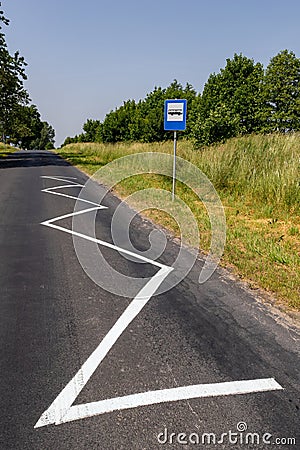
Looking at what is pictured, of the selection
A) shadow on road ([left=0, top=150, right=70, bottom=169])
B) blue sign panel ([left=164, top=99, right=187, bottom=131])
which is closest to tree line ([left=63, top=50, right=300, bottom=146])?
shadow on road ([left=0, top=150, right=70, bottom=169])

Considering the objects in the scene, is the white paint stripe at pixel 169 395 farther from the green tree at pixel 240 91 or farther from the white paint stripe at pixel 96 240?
the green tree at pixel 240 91

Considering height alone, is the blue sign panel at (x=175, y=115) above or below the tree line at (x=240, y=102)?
below

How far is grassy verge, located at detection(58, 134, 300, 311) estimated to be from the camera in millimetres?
4822

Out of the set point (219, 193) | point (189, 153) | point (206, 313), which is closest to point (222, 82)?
point (189, 153)

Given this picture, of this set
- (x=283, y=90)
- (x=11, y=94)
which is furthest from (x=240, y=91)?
(x=11, y=94)

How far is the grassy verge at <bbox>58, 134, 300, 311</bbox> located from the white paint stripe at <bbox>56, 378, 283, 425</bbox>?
150 cm

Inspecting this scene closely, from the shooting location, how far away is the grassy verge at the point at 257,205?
4822mm

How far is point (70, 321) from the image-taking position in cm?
346

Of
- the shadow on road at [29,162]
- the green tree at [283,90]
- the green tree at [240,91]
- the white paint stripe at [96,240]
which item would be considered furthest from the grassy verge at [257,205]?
the green tree at [283,90]

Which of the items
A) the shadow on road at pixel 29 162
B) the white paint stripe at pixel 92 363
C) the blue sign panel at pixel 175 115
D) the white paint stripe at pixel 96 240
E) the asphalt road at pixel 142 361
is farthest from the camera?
the shadow on road at pixel 29 162

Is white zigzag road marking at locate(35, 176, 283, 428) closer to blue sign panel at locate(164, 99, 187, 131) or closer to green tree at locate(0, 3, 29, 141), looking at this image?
blue sign panel at locate(164, 99, 187, 131)

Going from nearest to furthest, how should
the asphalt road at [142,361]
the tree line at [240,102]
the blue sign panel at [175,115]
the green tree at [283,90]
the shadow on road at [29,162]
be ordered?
the asphalt road at [142,361]
the blue sign panel at [175,115]
the shadow on road at [29,162]
the tree line at [240,102]
the green tree at [283,90]

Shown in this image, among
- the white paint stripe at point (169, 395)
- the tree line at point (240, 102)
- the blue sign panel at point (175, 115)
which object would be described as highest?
the tree line at point (240, 102)

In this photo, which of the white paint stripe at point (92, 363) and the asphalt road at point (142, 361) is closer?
the asphalt road at point (142, 361)
